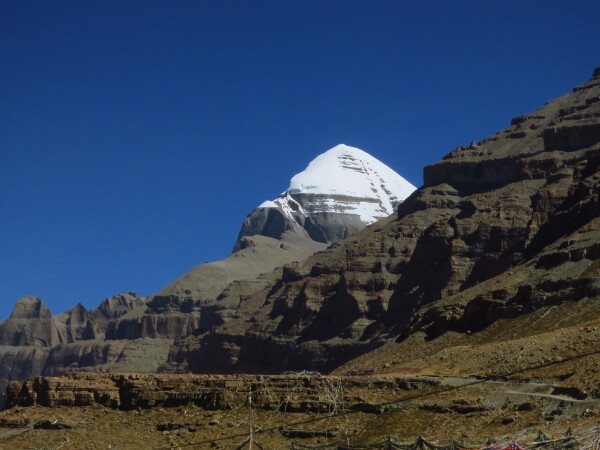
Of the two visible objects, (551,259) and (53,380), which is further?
(551,259)

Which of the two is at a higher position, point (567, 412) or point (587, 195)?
point (587, 195)

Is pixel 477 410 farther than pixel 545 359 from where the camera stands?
No

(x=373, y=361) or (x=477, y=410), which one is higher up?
(x=373, y=361)

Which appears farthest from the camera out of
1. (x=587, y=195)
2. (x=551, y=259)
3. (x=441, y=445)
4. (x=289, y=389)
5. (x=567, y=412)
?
(x=587, y=195)

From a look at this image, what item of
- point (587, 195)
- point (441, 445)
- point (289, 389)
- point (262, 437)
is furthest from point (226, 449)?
point (587, 195)

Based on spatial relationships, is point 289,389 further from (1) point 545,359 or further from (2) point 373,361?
(2) point 373,361

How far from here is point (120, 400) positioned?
9231 centimetres

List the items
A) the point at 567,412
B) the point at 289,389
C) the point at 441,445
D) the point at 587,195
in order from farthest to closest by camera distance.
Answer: the point at 587,195 → the point at 289,389 → the point at 567,412 → the point at 441,445

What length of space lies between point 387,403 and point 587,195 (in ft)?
211

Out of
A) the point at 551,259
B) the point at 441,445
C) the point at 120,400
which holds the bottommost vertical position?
the point at 441,445

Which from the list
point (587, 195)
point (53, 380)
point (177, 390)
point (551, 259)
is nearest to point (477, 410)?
point (177, 390)

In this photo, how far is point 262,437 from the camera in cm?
8200

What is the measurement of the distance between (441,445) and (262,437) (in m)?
15.2

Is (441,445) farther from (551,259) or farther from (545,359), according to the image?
(551,259)
